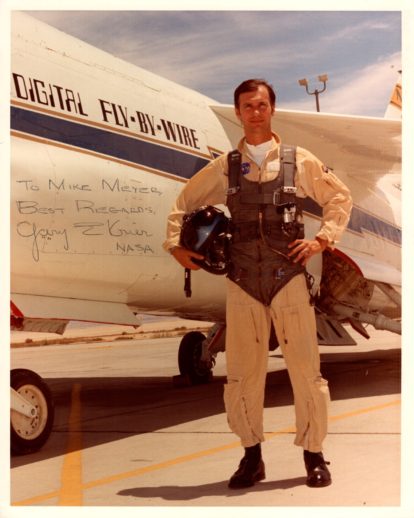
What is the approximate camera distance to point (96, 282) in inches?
261

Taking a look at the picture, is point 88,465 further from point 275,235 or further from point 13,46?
point 13,46

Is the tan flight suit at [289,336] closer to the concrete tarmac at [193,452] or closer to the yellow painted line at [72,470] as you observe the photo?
the concrete tarmac at [193,452]

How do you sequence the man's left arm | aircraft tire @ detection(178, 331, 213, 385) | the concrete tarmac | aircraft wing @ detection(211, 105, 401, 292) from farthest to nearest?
aircraft tire @ detection(178, 331, 213, 385) → aircraft wing @ detection(211, 105, 401, 292) → the man's left arm → the concrete tarmac

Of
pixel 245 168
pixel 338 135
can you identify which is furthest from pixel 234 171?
pixel 338 135

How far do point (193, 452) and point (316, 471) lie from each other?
4.20 ft

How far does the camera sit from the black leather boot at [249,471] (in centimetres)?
486

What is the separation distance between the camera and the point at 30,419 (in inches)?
236

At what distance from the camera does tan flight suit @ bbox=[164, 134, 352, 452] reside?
4.86 m

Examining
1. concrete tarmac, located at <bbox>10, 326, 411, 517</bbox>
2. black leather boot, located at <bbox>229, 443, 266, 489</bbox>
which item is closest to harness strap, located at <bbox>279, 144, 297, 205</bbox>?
black leather boot, located at <bbox>229, 443, 266, 489</bbox>

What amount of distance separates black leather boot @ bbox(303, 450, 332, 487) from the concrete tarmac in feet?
0.17

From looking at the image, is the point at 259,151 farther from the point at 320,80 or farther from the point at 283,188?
the point at 320,80

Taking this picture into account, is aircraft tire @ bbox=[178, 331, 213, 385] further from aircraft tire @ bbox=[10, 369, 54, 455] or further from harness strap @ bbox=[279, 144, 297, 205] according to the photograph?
harness strap @ bbox=[279, 144, 297, 205]

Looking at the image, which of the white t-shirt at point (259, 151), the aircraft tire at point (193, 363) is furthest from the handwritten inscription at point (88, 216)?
the aircraft tire at point (193, 363)

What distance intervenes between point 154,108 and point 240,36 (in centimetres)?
164
